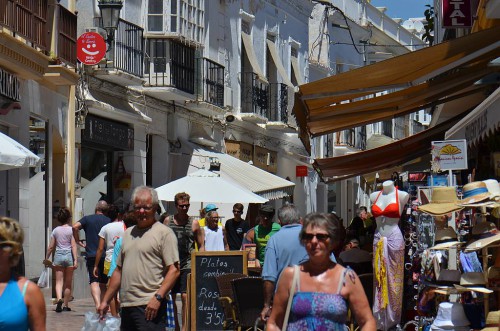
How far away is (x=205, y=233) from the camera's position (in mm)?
15961

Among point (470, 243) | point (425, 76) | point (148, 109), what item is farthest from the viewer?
point (148, 109)

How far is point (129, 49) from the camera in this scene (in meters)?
24.9

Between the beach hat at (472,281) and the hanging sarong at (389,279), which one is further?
the hanging sarong at (389,279)

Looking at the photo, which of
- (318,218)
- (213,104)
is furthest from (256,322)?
(213,104)

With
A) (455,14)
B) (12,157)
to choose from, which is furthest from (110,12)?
(12,157)

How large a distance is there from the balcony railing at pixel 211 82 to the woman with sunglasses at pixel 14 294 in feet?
73.6

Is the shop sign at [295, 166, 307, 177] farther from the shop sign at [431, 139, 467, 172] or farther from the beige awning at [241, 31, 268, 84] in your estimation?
the shop sign at [431, 139, 467, 172]

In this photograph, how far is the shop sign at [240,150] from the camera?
3234 centimetres

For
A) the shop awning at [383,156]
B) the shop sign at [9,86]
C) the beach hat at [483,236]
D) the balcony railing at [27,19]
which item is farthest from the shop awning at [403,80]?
the shop sign at [9,86]

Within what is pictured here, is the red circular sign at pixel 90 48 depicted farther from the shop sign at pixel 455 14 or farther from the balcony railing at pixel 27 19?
the shop sign at pixel 455 14

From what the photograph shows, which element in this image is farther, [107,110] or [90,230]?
[107,110]

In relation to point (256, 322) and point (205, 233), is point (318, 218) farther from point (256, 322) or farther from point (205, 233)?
point (205, 233)

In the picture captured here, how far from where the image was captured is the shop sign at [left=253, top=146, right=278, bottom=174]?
1367 inches

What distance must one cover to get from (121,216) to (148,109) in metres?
10.3
